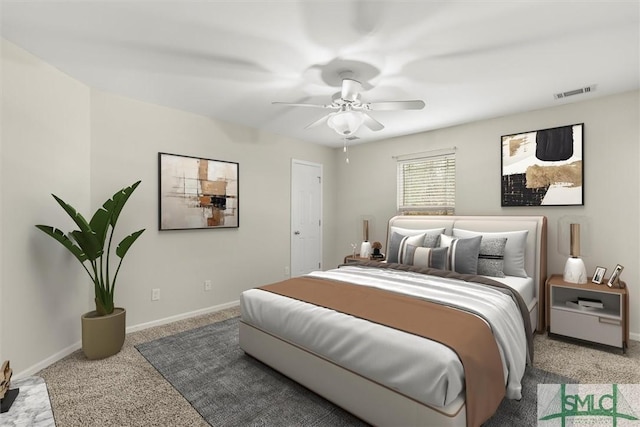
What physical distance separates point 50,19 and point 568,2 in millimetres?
3123

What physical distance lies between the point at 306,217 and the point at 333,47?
3.20 meters

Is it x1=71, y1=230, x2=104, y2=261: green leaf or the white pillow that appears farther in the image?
the white pillow

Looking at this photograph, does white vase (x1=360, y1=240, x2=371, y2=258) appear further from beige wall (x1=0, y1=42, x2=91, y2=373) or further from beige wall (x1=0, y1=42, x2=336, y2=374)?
beige wall (x1=0, y1=42, x2=91, y2=373)

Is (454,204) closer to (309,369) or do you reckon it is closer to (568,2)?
(568,2)

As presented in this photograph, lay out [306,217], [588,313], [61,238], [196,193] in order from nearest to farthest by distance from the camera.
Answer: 1. [61,238]
2. [588,313]
3. [196,193]
4. [306,217]

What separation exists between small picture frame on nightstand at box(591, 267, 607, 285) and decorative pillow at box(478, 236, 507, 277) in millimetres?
833

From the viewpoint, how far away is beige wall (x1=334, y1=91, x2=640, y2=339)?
299 cm

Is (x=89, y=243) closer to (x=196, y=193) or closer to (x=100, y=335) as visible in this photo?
(x=100, y=335)

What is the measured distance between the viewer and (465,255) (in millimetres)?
3080

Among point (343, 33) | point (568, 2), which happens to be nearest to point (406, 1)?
point (343, 33)

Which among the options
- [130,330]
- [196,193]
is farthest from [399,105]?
[130,330]

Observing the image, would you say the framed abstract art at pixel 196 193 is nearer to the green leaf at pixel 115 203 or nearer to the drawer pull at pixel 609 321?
the green leaf at pixel 115 203

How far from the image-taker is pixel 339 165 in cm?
559

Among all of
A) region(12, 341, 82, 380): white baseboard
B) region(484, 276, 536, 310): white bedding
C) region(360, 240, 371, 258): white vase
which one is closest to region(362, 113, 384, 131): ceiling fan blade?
region(484, 276, 536, 310): white bedding
